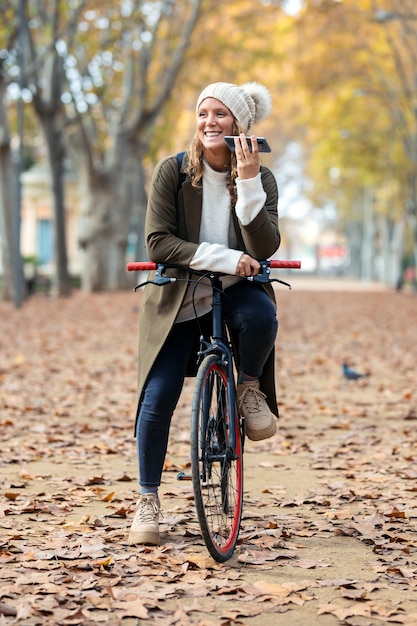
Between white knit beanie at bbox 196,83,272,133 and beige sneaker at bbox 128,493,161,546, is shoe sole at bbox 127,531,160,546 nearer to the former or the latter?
beige sneaker at bbox 128,493,161,546

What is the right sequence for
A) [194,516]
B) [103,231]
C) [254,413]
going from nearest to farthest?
1. [254,413]
2. [194,516]
3. [103,231]

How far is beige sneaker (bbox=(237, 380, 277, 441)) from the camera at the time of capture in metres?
5.31

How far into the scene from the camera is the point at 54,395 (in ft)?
36.5

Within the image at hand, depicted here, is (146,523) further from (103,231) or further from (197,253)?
(103,231)

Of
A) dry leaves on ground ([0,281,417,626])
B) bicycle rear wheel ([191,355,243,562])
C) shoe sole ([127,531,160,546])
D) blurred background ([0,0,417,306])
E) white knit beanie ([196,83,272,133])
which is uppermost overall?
blurred background ([0,0,417,306])

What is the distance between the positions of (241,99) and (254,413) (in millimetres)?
1358

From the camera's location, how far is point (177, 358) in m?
5.20

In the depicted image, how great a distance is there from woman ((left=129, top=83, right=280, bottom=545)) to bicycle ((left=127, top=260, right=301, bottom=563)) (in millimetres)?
85

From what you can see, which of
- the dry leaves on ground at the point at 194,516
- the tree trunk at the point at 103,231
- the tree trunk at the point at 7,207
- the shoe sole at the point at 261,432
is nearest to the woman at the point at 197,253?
the shoe sole at the point at 261,432

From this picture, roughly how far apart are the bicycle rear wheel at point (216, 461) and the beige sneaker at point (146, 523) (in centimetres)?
28

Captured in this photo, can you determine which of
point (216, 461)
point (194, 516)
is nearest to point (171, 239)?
point (216, 461)

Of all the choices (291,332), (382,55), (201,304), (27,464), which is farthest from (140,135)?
(201,304)

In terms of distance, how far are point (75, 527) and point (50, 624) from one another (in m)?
1.56

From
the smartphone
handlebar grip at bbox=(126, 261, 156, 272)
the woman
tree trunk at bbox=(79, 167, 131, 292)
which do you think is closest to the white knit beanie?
the woman
